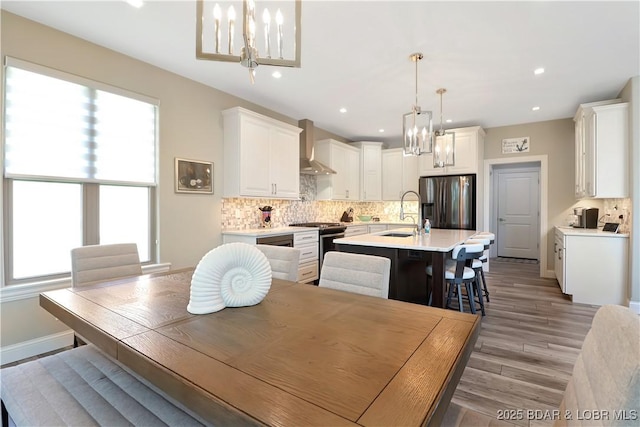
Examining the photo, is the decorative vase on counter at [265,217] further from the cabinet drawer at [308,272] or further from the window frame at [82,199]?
the window frame at [82,199]

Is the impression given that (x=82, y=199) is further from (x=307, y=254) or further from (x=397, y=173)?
(x=397, y=173)

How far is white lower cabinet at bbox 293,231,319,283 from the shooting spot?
14.3ft

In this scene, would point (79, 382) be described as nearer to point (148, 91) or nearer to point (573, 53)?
point (148, 91)

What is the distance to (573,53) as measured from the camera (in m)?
2.92

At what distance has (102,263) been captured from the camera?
2.07m

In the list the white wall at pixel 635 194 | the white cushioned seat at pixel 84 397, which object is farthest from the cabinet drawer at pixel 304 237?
the white wall at pixel 635 194

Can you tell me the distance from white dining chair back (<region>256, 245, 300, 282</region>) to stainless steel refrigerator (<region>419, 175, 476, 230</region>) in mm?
4262

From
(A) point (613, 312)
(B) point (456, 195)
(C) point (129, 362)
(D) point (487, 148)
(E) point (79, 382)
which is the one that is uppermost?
(D) point (487, 148)

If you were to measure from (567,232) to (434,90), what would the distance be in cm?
250

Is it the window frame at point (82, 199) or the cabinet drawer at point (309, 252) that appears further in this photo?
the cabinet drawer at point (309, 252)

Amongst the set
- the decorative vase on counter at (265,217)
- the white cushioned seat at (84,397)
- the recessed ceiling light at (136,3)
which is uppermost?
the recessed ceiling light at (136,3)

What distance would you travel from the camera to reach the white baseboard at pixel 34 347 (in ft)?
7.66

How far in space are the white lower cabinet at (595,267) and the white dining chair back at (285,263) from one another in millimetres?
3791

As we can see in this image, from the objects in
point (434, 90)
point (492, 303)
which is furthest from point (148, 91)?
point (492, 303)
